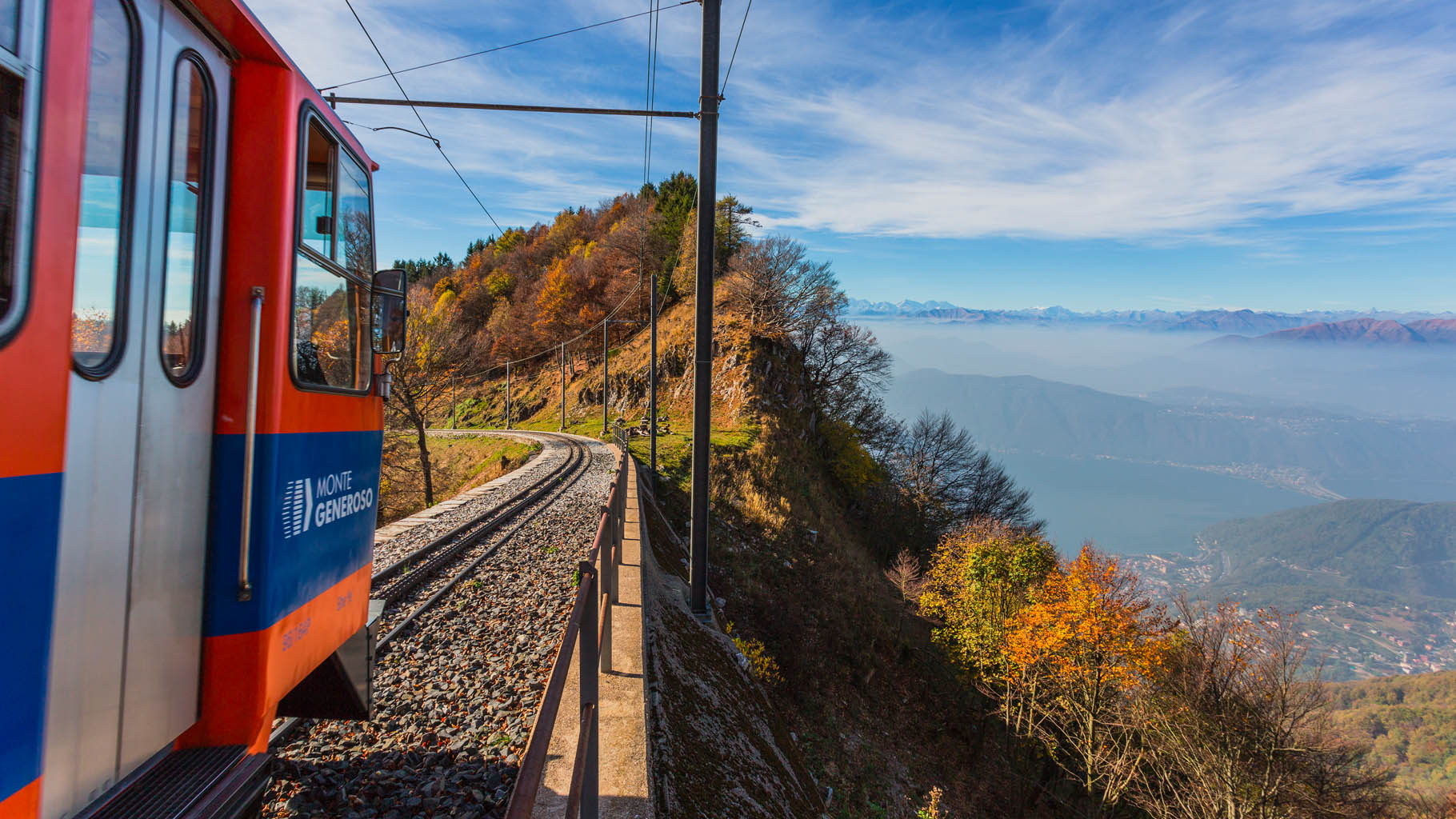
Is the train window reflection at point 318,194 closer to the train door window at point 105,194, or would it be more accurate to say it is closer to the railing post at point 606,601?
the train door window at point 105,194

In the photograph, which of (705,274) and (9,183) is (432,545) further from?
(9,183)

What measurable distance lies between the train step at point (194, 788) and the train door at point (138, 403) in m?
0.09

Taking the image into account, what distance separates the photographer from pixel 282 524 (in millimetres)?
2912

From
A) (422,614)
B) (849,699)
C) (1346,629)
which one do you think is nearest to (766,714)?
(422,614)

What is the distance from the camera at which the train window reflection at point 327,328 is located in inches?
123

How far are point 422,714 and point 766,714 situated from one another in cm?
724

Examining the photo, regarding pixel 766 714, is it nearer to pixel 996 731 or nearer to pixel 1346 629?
pixel 996 731

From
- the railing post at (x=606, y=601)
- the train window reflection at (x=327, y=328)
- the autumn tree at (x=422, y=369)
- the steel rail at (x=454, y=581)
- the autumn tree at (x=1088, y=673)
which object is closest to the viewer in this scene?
the train window reflection at (x=327, y=328)

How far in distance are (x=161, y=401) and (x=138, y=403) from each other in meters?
0.12

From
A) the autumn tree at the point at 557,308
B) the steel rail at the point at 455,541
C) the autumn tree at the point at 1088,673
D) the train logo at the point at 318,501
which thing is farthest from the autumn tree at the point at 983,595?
the autumn tree at the point at 557,308

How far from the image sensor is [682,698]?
7.26m

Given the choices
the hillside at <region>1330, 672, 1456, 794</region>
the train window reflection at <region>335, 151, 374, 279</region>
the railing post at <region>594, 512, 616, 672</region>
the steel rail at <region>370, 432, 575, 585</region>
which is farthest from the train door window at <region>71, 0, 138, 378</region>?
the hillside at <region>1330, 672, 1456, 794</region>

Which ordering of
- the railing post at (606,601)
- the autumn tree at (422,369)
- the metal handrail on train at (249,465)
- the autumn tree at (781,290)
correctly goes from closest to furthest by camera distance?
1. the metal handrail on train at (249,465)
2. the railing post at (606,601)
3. the autumn tree at (422,369)
4. the autumn tree at (781,290)

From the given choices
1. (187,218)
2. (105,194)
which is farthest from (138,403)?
(187,218)
